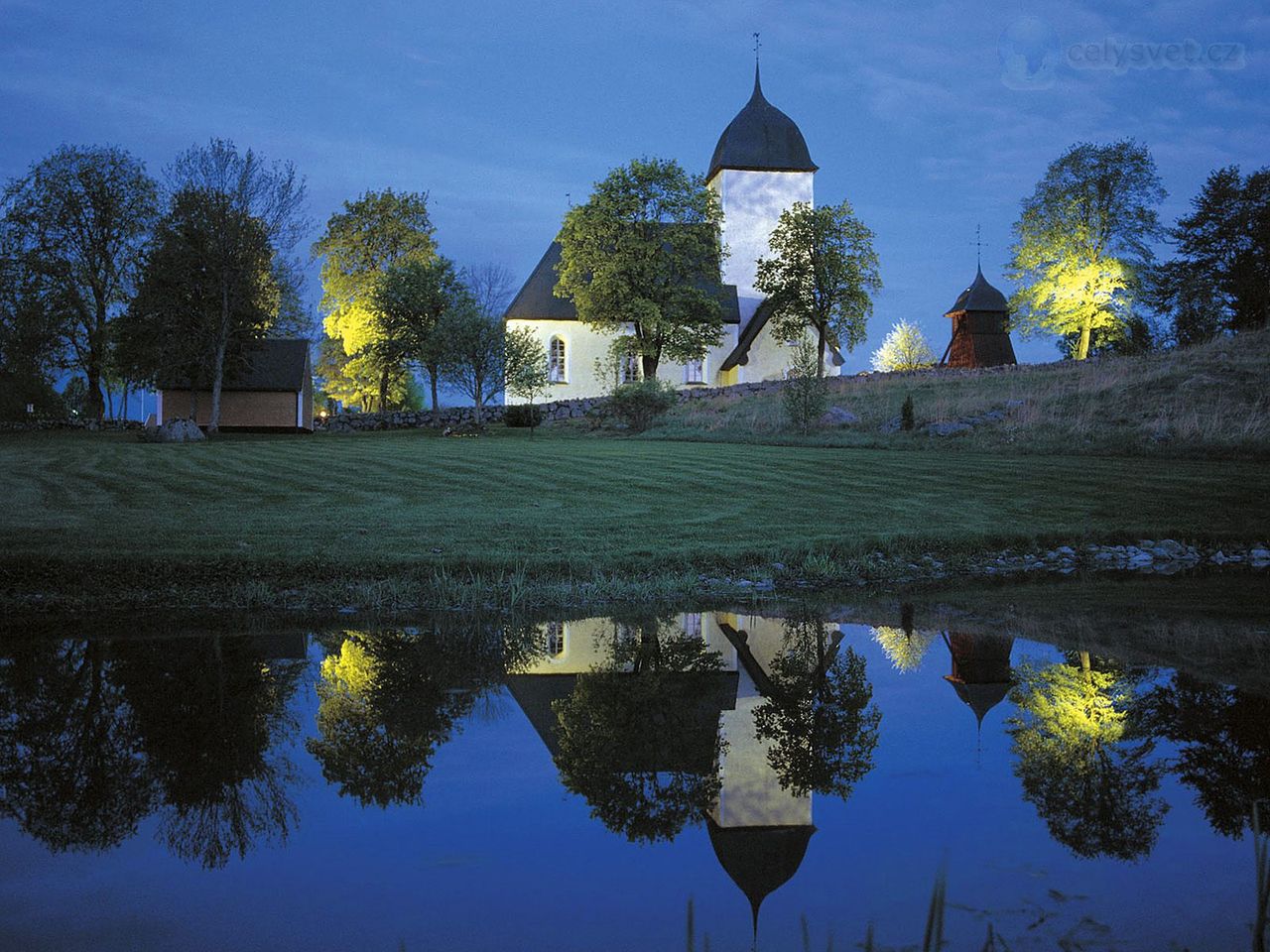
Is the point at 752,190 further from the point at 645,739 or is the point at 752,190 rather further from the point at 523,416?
the point at 645,739

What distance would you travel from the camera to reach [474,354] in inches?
1503

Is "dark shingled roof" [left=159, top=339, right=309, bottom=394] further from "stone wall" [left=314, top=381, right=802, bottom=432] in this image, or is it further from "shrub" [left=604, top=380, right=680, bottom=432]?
"shrub" [left=604, top=380, right=680, bottom=432]

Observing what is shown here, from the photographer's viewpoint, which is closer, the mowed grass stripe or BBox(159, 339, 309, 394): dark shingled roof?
the mowed grass stripe

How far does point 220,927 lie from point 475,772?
188cm

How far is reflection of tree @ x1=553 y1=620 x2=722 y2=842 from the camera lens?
4.93 meters

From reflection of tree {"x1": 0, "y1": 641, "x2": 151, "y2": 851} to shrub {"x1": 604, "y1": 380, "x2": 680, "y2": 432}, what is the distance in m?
26.8

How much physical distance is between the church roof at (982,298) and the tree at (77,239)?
45546mm

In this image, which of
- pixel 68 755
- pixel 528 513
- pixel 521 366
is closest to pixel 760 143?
pixel 521 366

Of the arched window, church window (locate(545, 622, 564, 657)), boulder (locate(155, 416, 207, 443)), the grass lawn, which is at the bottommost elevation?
church window (locate(545, 622, 564, 657))

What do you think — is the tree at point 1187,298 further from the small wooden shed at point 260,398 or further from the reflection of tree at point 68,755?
the reflection of tree at point 68,755

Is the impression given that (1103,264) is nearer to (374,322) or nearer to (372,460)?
(374,322)

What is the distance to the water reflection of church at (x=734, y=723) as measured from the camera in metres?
4.41

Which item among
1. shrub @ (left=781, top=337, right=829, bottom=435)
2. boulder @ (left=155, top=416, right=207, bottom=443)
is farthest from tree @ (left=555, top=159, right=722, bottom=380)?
boulder @ (left=155, top=416, right=207, bottom=443)

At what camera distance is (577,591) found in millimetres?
11031
